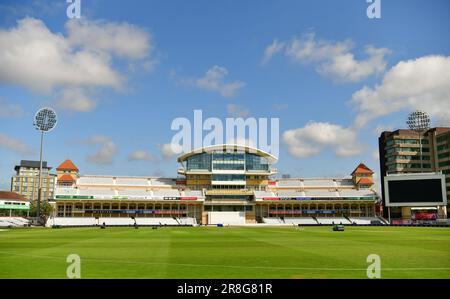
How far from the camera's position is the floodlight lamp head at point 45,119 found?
9156 centimetres

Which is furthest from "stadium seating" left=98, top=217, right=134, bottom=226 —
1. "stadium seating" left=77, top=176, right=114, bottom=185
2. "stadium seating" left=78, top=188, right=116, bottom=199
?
"stadium seating" left=77, top=176, right=114, bottom=185

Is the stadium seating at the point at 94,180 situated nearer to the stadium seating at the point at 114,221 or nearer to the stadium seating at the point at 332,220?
the stadium seating at the point at 114,221

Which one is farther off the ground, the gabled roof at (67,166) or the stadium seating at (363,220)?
the gabled roof at (67,166)

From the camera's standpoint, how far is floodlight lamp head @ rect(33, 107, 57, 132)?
91556 millimetres

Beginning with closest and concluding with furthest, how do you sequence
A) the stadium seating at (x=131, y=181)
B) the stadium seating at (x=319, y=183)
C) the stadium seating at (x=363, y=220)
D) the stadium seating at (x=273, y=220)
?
the stadium seating at (x=363, y=220) → the stadium seating at (x=273, y=220) → the stadium seating at (x=131, y=181) → the stadium seating at (x=319, y=183)

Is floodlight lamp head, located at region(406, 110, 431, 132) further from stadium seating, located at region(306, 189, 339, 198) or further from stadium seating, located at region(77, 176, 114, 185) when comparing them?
stadium seating, located at region(77, 176, 114, 185)

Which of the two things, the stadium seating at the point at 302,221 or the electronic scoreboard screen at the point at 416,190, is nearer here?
the electronic scoreboard screen at the point at 416,190

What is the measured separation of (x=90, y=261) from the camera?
21.3 m

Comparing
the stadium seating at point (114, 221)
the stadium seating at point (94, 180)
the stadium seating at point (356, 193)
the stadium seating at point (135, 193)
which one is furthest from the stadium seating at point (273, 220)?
the stadium seating at point (94, 180)

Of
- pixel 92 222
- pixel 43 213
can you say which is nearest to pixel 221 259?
pixel 92 222

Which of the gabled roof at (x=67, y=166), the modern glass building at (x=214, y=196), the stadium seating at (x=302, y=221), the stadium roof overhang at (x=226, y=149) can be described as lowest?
the stadium seating at (x=302, y=221)

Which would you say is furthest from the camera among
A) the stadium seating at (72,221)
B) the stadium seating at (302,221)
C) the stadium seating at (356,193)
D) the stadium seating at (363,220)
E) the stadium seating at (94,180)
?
the stadium seating at (94,180)
